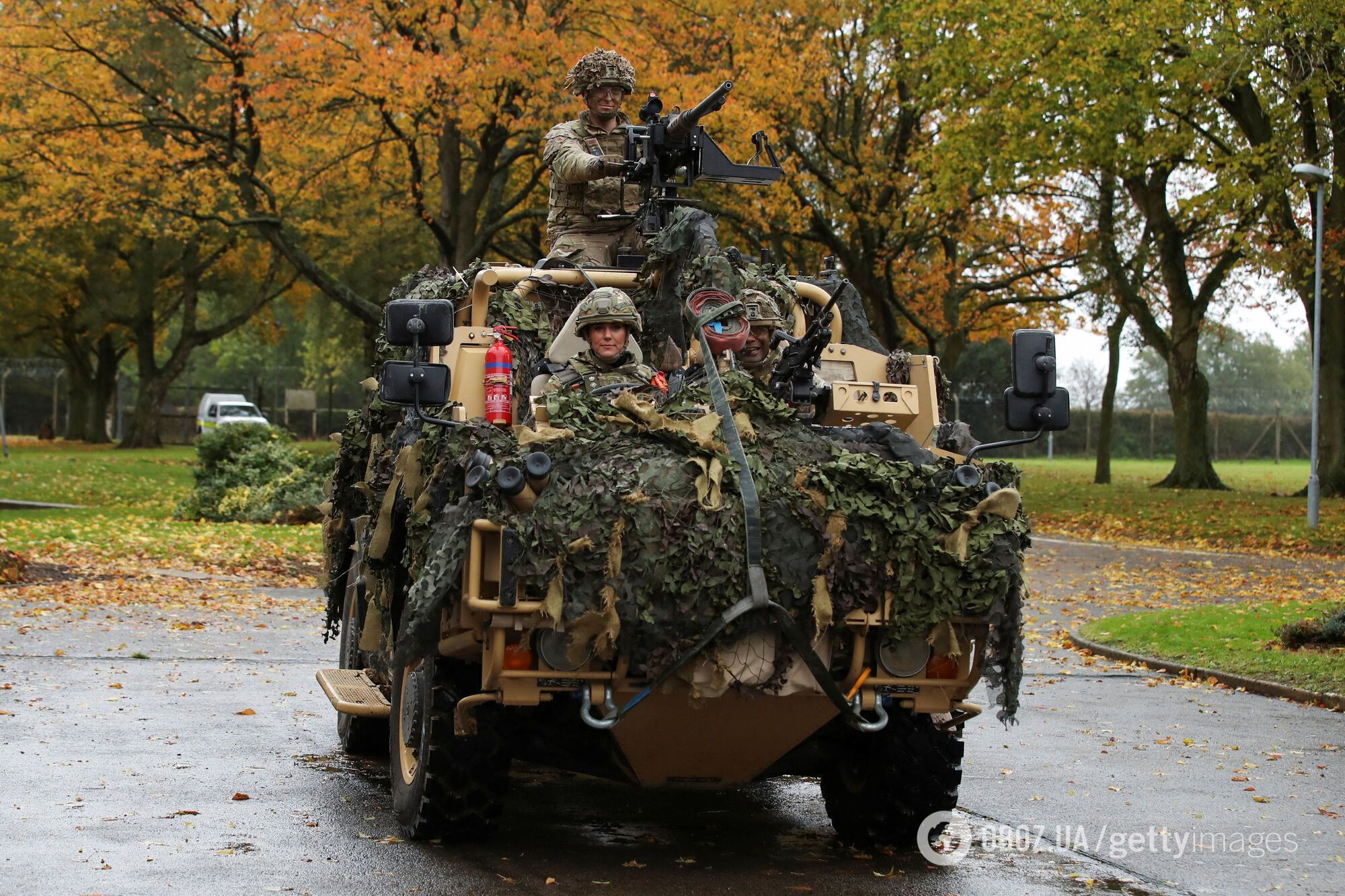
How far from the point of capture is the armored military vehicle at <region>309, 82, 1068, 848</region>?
6109mm

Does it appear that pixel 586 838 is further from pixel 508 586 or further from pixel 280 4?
pixel 280 4

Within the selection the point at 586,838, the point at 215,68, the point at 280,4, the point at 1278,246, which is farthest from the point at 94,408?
the point at 586,838

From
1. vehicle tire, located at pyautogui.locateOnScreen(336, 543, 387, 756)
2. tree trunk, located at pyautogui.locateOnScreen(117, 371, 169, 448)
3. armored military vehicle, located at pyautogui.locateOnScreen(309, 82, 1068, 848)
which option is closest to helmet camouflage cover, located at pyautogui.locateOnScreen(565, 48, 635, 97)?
armored military vehicle, located at pyautogui.locateOnScreen(309, 82, 1068, 848)

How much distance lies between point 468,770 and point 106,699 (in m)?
4.89

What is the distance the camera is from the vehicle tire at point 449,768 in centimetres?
677

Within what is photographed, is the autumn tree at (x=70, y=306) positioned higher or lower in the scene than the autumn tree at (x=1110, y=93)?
lower

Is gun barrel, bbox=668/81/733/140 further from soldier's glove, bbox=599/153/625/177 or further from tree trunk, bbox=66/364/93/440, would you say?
tree trunk, bbox=66/364/93/440

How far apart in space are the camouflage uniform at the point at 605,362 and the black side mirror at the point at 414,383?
43.2 inches

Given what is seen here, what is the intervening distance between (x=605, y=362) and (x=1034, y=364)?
6.79 feet

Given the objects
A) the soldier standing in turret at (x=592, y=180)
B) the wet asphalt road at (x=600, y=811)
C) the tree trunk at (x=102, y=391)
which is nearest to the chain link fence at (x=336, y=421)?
the tree trunk at (x=102, y=391)

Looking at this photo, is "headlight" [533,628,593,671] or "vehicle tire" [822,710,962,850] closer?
"headlight" [533,628,593,671]

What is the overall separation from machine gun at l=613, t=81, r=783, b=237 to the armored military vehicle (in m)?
1.72

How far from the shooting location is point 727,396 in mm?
6758

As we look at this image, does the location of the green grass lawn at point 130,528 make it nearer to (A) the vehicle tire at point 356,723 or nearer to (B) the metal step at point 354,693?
(A) the vehicle tire at point 356,723
